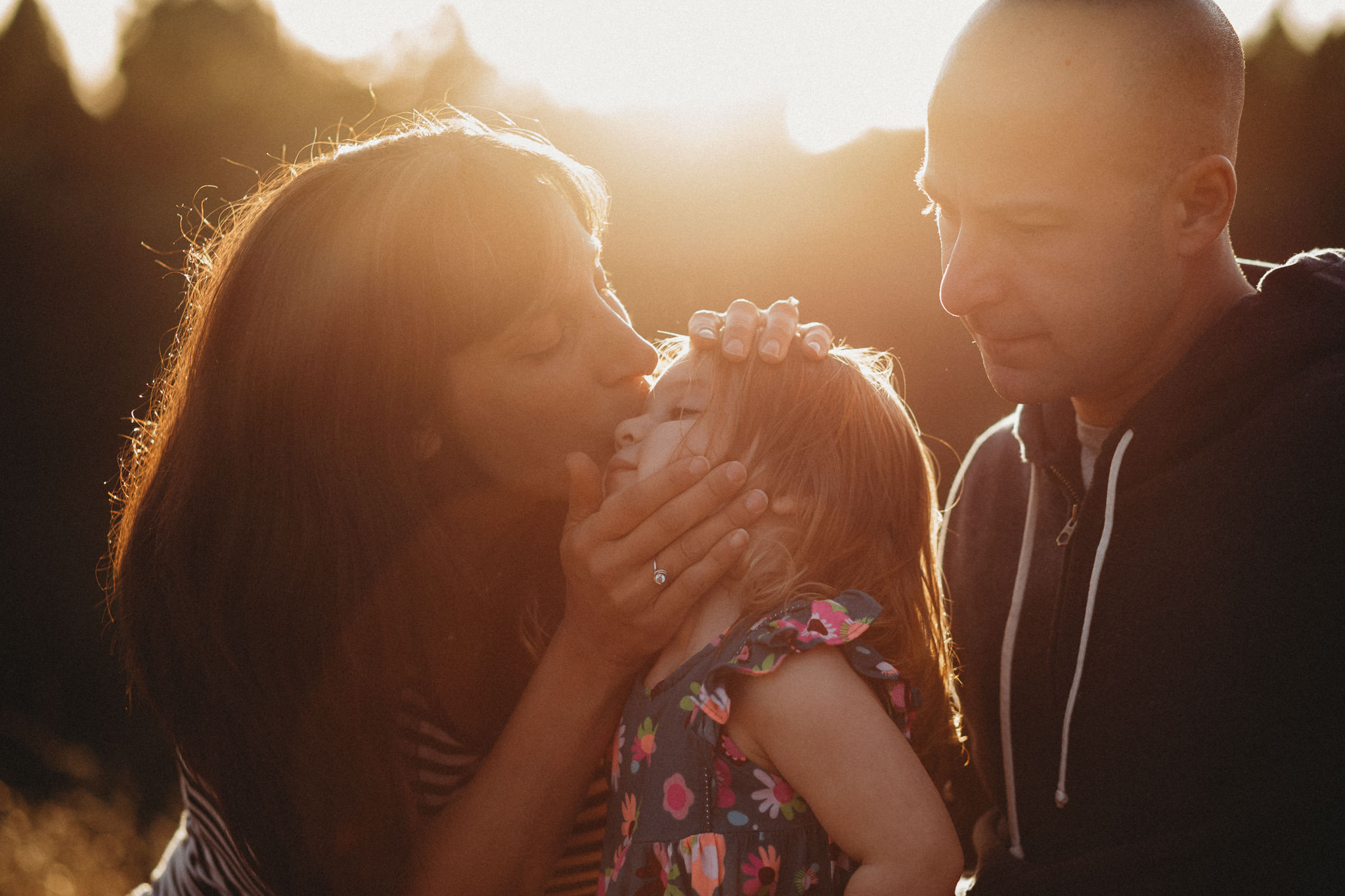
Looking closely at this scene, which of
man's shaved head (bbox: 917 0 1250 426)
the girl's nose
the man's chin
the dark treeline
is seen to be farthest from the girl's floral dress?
the dark treeline

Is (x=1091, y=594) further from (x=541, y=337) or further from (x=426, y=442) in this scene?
(x=426, y=442)

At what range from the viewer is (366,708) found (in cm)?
203

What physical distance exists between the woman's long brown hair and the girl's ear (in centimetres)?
4

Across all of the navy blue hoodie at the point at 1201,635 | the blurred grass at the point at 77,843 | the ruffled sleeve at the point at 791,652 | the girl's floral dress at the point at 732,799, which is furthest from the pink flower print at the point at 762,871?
the blurred grass at the point at 77,843

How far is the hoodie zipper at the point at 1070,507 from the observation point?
2215 millimetres

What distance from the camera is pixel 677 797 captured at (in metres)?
1.76

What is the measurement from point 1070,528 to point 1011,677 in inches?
18.0

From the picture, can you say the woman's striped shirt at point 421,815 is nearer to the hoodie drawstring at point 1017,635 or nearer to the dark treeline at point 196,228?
the hoodie drawstring at point 1017,635

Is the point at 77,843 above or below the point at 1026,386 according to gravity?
below

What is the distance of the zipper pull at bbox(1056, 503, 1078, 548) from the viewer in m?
2.21

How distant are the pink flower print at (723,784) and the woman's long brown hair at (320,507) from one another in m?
0.76

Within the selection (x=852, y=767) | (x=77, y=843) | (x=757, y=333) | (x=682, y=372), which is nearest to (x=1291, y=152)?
(x=757, y=333)

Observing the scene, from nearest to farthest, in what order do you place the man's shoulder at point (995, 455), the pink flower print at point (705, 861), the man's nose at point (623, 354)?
the pink flower print at point (705, 861), the man's nose at point (623, 354), the man's shoulder at point (995, 455)

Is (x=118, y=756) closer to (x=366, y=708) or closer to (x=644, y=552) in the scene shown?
(x=366, y=708)
